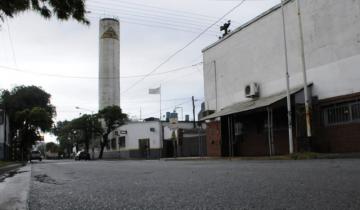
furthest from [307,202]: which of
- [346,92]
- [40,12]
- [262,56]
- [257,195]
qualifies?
[262,56]

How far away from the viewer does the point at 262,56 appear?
2703cm

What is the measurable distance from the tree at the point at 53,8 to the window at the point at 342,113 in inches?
656

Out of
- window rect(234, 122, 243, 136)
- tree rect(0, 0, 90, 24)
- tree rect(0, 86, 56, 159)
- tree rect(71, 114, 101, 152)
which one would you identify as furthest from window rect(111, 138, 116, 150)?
tree rect(0, 0, 90, 24)

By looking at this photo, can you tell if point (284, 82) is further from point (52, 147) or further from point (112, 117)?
point (52, 147)

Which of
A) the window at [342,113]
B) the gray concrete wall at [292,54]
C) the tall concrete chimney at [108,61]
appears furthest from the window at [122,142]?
the window at [342,113]

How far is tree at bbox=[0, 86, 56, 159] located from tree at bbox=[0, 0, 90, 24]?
5080cm

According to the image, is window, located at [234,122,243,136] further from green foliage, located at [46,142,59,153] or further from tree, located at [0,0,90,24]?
green foliage, located at [46,142,59,153]

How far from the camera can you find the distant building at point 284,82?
20.6 metres

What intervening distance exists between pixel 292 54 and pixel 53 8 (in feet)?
64.6

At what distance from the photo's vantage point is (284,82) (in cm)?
2494

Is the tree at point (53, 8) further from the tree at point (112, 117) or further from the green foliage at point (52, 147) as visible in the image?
the green foliage at point (52, 147)

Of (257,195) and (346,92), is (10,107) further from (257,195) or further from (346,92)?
(257,195)

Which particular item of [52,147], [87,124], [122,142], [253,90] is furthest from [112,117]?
[52,147]

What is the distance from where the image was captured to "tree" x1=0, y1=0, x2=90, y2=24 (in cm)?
616
